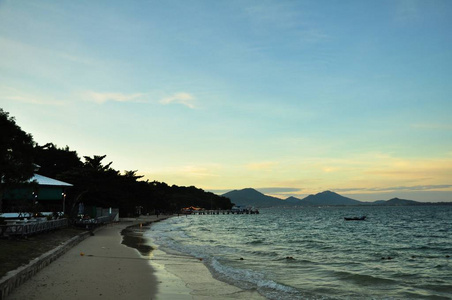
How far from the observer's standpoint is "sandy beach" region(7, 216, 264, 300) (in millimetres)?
11505

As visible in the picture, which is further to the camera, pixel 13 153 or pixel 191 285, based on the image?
pixel 13 153

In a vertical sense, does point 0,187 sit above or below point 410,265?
above

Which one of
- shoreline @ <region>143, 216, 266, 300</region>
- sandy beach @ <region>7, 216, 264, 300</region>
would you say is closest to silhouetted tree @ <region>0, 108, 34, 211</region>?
sandy beach @ <region>7, 216, 264, 300</region>

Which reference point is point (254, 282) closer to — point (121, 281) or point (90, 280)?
point (121, 281)

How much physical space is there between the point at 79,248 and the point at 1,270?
12.5 meters

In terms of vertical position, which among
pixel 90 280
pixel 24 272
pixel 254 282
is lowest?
pixel 254 282

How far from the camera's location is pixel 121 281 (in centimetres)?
1383

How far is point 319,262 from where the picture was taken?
24.0 metres

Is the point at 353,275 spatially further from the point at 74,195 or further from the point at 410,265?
the point at 74,195

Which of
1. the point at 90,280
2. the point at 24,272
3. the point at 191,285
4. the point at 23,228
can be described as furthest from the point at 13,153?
the point at 191,285

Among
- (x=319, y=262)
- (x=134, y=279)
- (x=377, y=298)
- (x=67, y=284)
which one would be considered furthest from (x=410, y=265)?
(x=67, y=284)

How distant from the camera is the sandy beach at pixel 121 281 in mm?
11505

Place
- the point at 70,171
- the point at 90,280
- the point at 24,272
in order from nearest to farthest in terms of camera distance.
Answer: the point at 24,272, the point at 90,280, the point at 70,171

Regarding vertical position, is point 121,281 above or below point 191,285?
above
